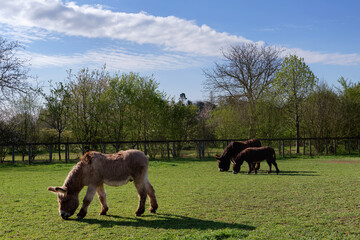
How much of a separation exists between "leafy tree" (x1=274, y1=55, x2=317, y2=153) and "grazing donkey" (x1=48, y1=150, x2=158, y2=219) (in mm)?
22250

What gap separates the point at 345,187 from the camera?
955 centimetres

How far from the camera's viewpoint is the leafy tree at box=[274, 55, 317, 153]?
26.6m

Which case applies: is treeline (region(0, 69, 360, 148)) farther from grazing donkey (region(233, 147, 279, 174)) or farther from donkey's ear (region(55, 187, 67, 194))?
donkey's ear (region(55, 187, 67, 194))

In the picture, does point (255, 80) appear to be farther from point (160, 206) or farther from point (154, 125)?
point (160, 206)

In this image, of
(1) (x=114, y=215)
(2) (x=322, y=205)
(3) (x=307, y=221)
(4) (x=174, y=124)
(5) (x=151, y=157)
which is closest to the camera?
(3) (x=307, y=221)

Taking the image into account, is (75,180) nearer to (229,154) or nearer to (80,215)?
(80,215)

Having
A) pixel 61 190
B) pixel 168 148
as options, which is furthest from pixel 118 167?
pixel 168 148

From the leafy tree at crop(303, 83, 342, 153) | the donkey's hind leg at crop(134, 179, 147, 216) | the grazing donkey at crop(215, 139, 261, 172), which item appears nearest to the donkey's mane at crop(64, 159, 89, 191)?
the donkey's hind leg at crop(134, 179, 147, 216)

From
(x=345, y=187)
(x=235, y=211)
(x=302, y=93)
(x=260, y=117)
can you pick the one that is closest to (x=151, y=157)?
(x=260, y=117)

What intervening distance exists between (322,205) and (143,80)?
19.1m

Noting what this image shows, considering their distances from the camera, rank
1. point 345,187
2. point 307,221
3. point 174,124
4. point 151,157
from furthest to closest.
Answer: point 174,124, point 151,157, point 345,187, point 307,221

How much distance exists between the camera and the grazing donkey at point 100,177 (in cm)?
631

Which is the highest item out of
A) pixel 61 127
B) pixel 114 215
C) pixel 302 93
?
pixel 302 93

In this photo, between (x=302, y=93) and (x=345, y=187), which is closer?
(x=345, y=187)
